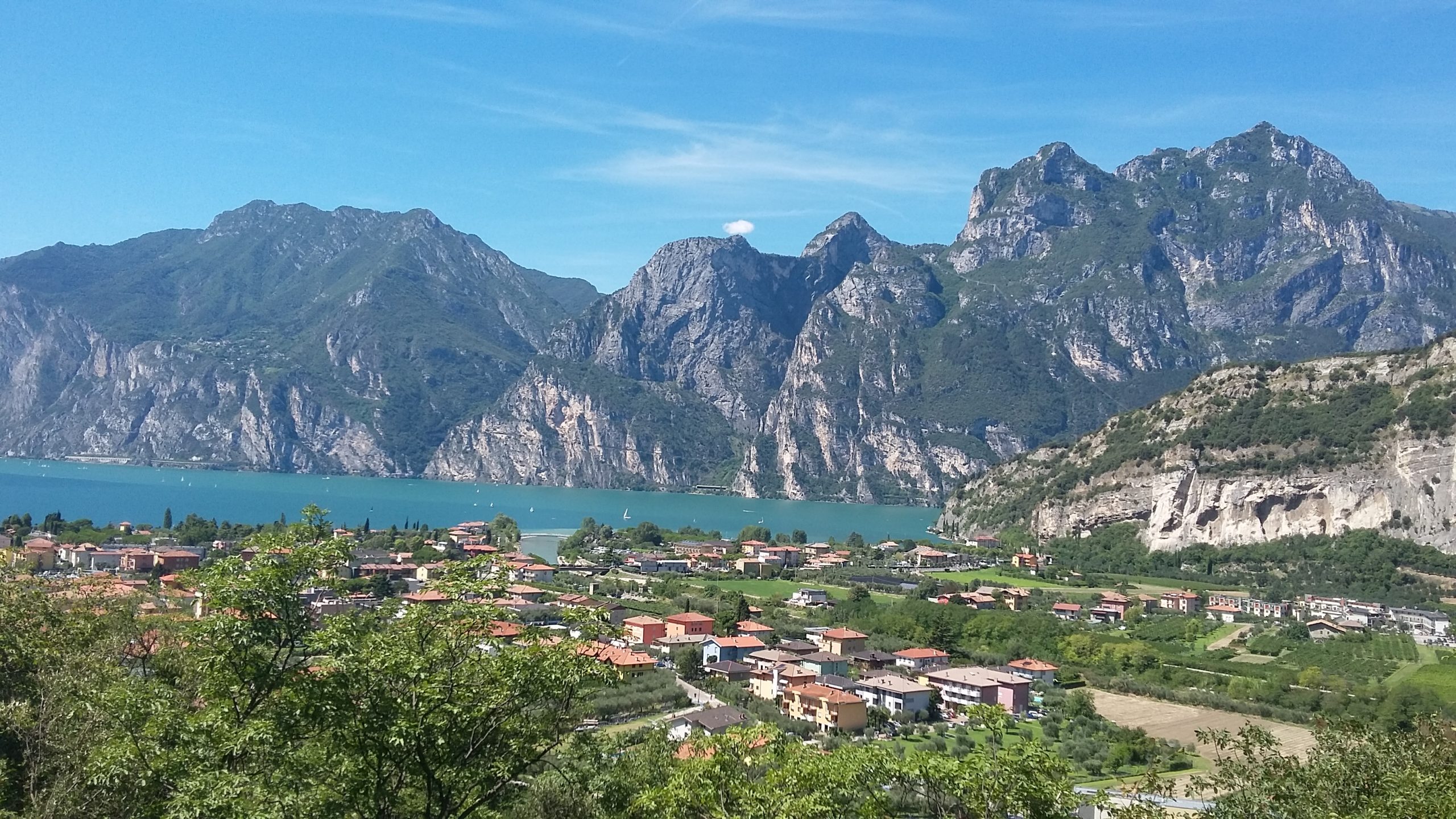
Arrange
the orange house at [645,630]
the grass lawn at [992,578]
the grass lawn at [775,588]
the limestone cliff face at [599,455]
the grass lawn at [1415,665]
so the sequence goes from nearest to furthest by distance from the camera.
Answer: the grass lawn at [1415,665] < the orange house at [645,630] < the grass lawn at [775,588] < the grass lawn at [992,578] < the limestone cliff face at [599,455]

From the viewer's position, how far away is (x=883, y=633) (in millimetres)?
48250

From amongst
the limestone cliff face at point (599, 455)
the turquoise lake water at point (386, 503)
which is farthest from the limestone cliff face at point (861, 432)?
the limestone cliff face at point (599, 455)

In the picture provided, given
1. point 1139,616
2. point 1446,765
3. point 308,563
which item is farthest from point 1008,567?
point 308,563

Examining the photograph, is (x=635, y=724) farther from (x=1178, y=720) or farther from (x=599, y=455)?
(x=599, y=455)

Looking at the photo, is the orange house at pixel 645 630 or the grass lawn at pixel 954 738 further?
the orange house at pixel 645 630

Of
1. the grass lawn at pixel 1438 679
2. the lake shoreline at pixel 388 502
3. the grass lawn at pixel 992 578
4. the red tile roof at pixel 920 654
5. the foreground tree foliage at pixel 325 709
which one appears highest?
the foreground tree foliage at pixel 325 709

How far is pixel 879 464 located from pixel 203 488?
106 m

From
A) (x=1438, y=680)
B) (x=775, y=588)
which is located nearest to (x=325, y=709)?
(x=1438, y=680)

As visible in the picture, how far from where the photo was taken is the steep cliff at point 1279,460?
7094 cm

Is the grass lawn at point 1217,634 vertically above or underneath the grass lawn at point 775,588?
above

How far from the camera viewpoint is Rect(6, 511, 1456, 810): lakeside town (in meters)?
28.5

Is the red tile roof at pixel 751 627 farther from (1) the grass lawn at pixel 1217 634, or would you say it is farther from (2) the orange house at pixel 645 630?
(1) the grass lawn at pixel 1217 634

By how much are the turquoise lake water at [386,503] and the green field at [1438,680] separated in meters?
62.6

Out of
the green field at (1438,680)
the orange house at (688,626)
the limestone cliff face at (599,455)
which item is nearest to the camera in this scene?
the green field at (1438,680)
